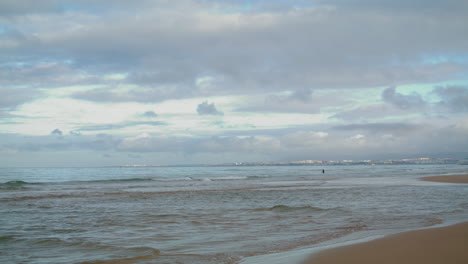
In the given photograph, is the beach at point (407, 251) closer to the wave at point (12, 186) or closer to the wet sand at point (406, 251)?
the wet sand at point (406, 251)

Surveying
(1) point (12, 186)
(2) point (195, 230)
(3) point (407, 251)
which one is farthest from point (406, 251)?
(1) point (12, 186)

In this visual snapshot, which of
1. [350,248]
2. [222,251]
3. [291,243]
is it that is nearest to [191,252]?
[222,251]

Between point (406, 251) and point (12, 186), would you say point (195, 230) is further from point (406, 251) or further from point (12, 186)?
point (12, 186)

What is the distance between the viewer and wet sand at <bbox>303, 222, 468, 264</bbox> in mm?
7441

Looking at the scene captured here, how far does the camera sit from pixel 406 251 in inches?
319

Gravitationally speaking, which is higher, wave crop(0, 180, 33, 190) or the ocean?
the ocean

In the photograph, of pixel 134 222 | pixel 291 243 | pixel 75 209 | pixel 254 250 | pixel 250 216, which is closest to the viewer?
pixel 254 250

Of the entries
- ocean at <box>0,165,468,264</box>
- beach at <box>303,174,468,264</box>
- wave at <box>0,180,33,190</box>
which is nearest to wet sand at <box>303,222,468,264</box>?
beach at <box>303,174,468,264</box>

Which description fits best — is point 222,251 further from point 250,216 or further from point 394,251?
point 250,216

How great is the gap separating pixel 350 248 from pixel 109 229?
805 centimetres

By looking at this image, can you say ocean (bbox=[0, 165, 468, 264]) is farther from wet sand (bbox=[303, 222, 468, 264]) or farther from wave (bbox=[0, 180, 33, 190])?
wave (bbox=[0, 180, 33, 190])

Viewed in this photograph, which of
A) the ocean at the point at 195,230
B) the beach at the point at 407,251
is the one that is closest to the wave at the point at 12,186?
the ocean at the point at 195,230

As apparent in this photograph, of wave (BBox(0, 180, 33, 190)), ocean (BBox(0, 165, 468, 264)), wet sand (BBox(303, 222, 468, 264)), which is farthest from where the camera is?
wave (BBox(0, 180, 33, 190))

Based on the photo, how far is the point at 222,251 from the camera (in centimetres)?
905
